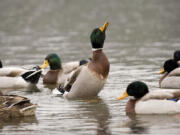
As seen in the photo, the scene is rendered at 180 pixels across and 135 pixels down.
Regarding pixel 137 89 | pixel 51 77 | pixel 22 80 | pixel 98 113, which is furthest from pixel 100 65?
pixel 51 77

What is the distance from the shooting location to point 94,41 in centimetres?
1045

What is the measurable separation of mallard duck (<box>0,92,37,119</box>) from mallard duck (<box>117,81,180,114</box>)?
5.16ft

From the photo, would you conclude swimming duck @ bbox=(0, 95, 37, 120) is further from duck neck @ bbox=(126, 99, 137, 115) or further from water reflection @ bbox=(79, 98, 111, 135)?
duck neck @ bbox=(126, 99, 137, 115)

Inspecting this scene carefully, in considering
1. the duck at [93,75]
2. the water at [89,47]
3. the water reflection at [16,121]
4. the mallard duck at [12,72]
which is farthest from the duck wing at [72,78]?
the water reflection at [16,121]

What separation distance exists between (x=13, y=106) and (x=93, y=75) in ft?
6.57

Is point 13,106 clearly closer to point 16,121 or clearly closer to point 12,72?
point 16,121

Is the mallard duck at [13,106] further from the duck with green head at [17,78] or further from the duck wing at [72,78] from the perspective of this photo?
the duck with green head at [17,78]

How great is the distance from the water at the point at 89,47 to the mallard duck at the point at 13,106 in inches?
6.4

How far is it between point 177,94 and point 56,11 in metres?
24.2

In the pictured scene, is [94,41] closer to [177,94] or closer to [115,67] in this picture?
[177,94]

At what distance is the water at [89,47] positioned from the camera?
27.2 ft

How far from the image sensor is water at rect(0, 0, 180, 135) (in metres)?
8.30

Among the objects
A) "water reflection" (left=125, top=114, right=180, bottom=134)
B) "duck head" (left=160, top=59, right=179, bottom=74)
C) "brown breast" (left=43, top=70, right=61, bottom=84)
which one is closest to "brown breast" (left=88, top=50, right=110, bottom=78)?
"water reflection" (left=125, top=114, right=180, bottom=134)

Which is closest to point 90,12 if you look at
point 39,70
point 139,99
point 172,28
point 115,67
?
point 172,28
